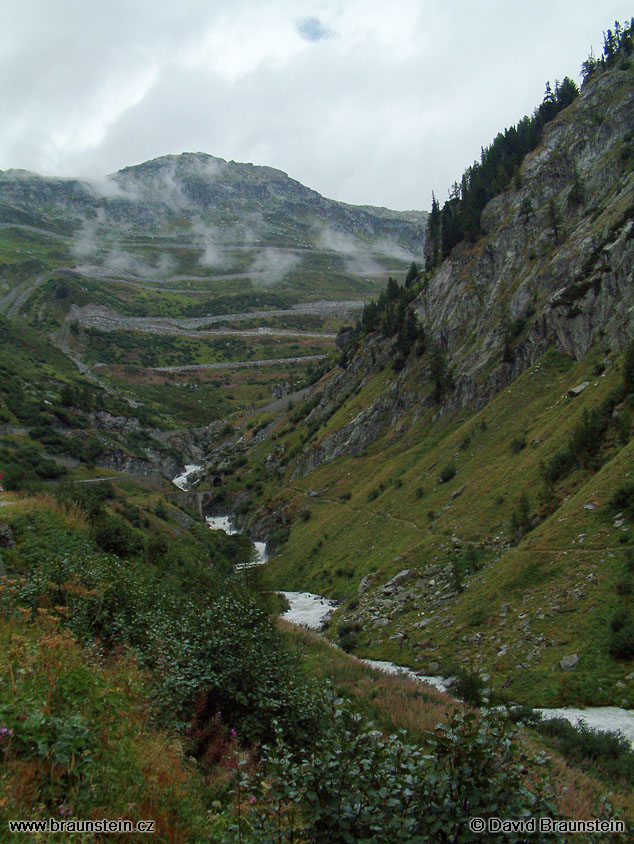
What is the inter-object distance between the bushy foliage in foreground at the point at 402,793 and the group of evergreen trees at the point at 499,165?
8370 centimetres

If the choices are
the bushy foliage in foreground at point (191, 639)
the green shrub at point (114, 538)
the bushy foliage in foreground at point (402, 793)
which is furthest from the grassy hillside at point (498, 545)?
the bushy foliage in foreground at point (402, 793)

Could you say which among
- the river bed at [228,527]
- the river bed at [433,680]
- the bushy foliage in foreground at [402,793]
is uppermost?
the bushy foliage in foreground at [402,793]

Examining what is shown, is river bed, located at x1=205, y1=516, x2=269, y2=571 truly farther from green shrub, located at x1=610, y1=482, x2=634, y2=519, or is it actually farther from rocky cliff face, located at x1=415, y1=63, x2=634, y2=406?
green shrub, located at x1=610, y1=482, x2=634, y2=519

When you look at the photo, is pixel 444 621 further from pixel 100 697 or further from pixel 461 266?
pixel 461 266

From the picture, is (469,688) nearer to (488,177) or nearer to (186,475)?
(488,177)

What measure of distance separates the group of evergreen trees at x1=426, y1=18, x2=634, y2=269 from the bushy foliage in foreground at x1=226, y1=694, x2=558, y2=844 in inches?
3295

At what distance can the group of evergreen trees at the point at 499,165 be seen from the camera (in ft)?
267

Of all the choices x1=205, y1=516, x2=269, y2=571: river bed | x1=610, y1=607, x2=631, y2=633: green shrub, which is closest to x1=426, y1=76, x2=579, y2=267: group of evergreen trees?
x1=205, y1=516, x2=269, y2=571: river bed

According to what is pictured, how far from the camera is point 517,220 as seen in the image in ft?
224

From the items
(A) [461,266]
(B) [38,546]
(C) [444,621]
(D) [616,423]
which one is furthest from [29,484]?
(A) [461,266]

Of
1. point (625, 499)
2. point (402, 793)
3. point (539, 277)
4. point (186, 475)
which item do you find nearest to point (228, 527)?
point (186, 475)

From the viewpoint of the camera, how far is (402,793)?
16.1 ft

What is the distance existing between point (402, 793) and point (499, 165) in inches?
3879

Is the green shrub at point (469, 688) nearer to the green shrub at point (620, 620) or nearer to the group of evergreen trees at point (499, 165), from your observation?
the green shrub at point (620, 620)
